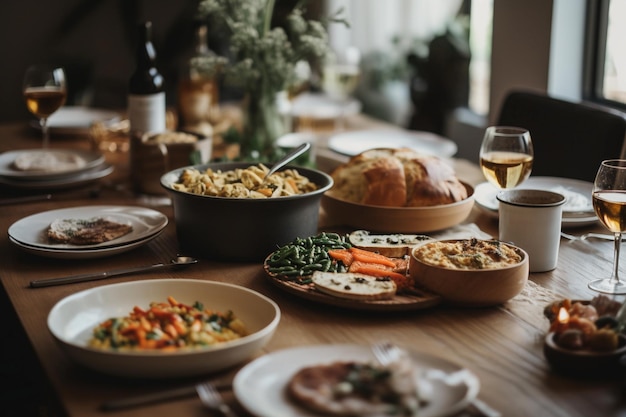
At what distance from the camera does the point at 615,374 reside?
1092 mm

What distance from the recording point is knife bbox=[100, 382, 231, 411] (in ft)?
3.31

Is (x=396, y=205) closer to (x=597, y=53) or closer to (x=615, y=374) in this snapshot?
(x=615, y=374)

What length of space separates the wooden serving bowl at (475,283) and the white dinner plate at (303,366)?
250 millimetres

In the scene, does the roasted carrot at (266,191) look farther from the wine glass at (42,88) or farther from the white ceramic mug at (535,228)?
the wine glass at (42,88)

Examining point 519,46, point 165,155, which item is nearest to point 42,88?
point 165,155

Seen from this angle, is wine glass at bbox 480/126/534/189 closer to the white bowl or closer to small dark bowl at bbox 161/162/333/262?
small dark bowl at bbox 161/162/333/262

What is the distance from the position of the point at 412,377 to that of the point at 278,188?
74cm

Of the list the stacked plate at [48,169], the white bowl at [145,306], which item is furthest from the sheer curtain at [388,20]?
the white bowl at [145,306]

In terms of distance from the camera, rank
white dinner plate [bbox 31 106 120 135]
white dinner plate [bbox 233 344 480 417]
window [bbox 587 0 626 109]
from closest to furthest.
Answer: white dinner plate [bbox 233 344 480 417], white dinner plate [bbox 31 106 120 135], window [bbox 587 0 626 109]

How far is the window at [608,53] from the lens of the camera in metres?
3.05

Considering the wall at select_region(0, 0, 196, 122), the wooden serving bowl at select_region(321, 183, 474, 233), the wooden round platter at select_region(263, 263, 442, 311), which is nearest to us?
the wooden round platter at select_region(263, 263, 442, 311)

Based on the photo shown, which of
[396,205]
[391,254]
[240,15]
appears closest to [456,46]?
[240,15]

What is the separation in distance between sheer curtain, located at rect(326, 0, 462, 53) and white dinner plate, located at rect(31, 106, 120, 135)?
1.40 meters

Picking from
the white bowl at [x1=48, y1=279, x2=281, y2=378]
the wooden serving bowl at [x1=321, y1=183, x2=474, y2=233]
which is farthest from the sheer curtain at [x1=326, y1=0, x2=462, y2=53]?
the white bowl at [x1=48, y1=279, x2=281, y2=378]
